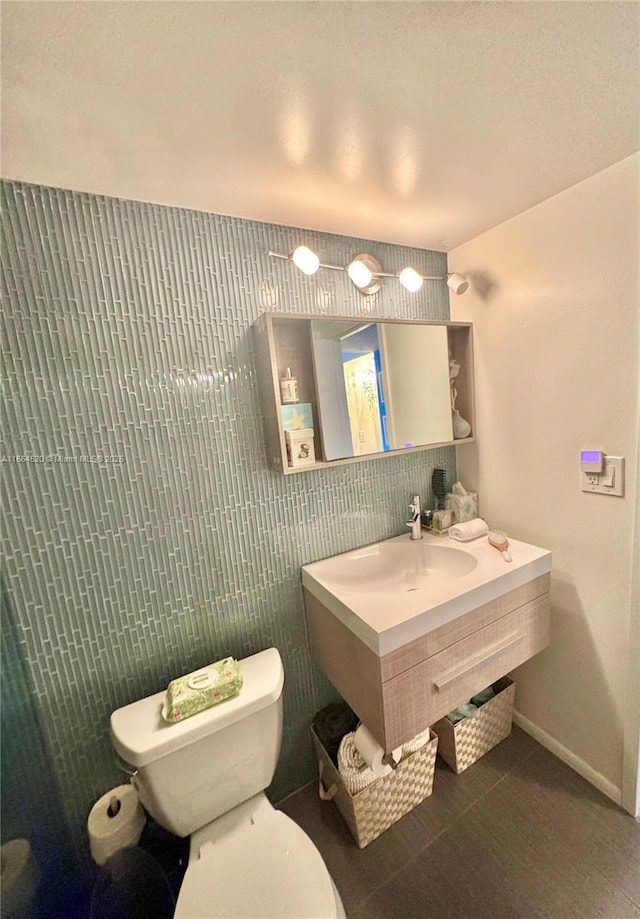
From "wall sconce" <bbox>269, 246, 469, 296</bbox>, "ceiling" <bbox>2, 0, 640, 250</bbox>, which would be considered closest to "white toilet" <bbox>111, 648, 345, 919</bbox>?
"wall sconce" <bbox>269, 246, 469, 296</bbox>

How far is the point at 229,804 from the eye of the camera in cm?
104

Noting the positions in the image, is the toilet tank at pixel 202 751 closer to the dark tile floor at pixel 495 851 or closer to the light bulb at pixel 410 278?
the dark tile floor at pixel 495 851

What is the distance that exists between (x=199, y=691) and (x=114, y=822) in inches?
18.4

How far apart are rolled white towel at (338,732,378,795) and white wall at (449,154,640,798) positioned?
0.84 meters

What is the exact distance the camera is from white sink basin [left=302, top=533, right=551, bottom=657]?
1.02 m

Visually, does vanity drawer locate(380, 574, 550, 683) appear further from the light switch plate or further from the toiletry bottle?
the toiletry bottle

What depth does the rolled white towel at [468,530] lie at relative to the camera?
147 centimetres

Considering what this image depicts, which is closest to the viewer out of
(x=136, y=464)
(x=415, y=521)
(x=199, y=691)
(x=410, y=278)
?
(x=199, y=691)

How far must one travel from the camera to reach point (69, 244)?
3.17ft

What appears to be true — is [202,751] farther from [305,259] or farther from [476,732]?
[305,259]

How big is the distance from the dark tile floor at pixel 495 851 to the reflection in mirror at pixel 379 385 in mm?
1373

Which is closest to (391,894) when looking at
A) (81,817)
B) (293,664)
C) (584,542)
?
(293,664)

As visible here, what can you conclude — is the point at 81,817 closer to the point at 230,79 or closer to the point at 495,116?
the point at 230,79

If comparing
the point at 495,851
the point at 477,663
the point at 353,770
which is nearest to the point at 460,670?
the point at 477,663
